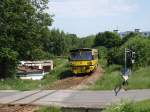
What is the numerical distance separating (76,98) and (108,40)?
82.7 meters

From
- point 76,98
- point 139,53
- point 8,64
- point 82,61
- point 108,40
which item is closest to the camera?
point 76,98

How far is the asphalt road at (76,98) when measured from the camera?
913 inches

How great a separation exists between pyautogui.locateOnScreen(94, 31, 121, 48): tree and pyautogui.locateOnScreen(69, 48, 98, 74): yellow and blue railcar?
6314 cm

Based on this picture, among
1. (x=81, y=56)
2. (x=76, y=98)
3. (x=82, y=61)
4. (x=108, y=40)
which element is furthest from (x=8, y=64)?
(x=108, y=40)

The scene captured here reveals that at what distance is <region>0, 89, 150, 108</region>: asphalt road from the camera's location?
23188 millimetres

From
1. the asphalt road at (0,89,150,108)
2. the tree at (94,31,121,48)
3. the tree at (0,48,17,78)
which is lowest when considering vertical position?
the asphalt road at (0,89,150,108)

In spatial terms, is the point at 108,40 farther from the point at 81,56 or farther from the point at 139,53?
the point at 81,56

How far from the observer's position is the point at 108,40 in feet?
355

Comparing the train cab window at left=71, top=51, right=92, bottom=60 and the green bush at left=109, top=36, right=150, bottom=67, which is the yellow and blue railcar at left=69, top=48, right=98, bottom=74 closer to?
the train cab window at left=71, top=51, right=92, bottom=60

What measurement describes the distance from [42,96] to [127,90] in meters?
4.80

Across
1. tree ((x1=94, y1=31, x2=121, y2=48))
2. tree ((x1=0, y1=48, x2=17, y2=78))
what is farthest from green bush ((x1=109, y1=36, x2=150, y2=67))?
tree ((x1=94, y1=31, x2=121, y2=48))

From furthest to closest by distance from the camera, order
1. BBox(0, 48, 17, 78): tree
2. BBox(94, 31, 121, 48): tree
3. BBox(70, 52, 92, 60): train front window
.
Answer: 1. BBox(94, 31, 121, 48): tree
2. BBox(0, 48, 17, 78): tree
3. BBox(70, 52, 92, 60): train front window

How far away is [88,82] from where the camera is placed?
119 ft

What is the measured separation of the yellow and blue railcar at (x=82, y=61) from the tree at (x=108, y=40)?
63.1 meters
